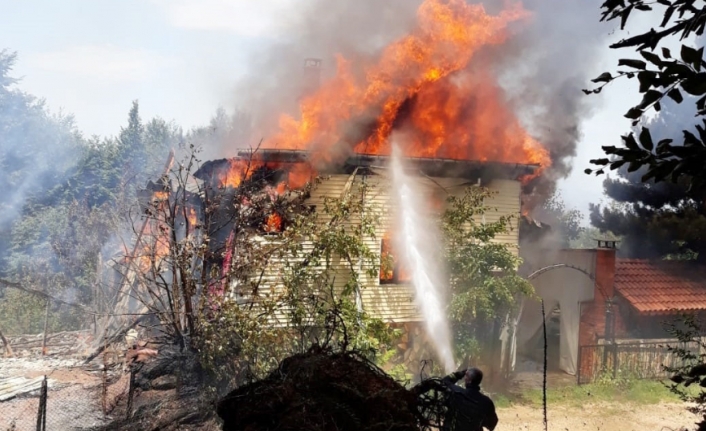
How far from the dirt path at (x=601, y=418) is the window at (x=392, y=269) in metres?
4.17

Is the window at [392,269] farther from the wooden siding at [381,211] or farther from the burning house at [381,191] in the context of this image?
the wooden siding at [381,211]

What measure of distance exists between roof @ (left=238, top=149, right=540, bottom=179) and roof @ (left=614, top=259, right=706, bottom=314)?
556 centimetres

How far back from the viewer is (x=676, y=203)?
2152 cm

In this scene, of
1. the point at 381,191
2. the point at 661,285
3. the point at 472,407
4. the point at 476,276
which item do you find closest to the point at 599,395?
the point at 476,276

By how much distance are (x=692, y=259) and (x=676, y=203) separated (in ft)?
8.68

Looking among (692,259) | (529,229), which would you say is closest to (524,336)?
(529,229)

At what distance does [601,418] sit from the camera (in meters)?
13.0

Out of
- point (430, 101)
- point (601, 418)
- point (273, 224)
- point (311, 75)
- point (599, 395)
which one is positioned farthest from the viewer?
point (311, 75)

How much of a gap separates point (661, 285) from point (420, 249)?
9.58 m

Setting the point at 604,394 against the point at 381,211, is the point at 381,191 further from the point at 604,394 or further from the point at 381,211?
the point at 604,394

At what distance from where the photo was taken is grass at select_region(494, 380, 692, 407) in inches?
552

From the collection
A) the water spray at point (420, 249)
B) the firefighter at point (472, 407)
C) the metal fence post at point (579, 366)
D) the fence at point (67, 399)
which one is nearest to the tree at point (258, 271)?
the water spray at point (420, 249)

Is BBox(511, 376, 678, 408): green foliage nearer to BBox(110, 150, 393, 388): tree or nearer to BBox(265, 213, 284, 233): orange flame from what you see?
BBox(110, 150, 393, 388): tree

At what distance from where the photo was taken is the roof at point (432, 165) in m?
13.7
